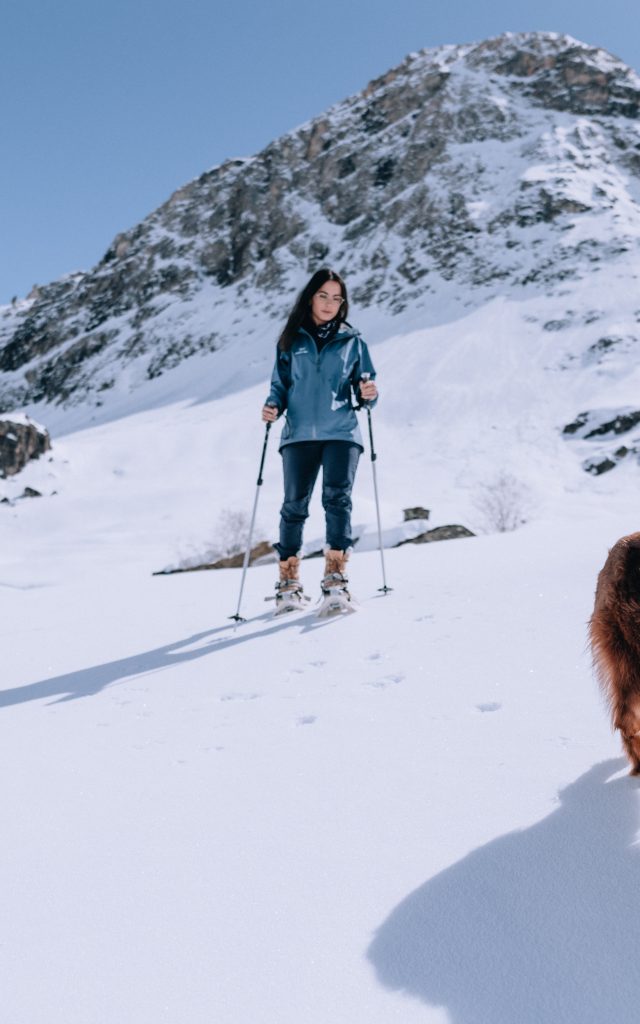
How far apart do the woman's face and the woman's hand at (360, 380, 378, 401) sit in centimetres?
53

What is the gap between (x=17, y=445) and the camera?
3238 centimetres

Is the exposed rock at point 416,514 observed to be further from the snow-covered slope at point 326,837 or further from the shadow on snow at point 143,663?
the snow-covered slope at point 326,837

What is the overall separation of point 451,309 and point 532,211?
17.7m

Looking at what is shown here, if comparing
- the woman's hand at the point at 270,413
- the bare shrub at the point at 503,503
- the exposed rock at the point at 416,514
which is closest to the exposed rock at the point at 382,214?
the bare shrub at the point at 503,503

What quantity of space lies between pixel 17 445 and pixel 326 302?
31988mm

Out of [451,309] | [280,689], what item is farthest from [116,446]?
[280,689]

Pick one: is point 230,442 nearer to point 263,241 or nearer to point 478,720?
point 478,720

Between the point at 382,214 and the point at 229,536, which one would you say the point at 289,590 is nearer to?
the point at 229,536

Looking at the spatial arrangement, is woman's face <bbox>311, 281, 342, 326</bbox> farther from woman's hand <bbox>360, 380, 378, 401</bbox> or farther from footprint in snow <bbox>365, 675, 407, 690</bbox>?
footprint in snow <bbox>365, 675, 407, 690</bbox>

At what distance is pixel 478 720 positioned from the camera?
225 cm

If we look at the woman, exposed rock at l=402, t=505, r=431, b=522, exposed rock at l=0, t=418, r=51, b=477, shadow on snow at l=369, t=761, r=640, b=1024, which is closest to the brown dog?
shadow on snow at l=369, t=761, r=640, b=1024

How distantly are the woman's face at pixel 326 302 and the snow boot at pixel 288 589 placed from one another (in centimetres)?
175

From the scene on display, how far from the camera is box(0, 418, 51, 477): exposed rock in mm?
31797

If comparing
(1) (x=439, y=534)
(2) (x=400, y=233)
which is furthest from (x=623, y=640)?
(2) (x=400, y=233)
